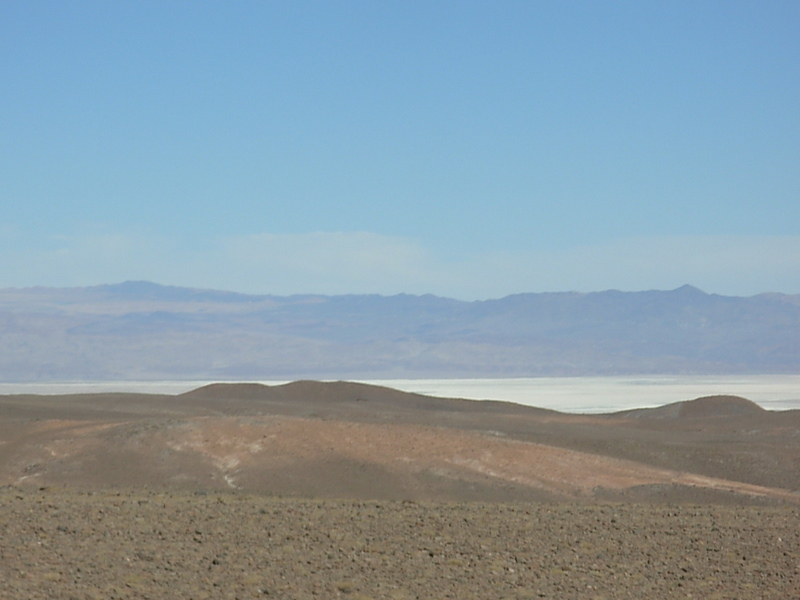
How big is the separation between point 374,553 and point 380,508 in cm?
387

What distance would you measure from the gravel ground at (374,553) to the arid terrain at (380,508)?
0.04 m

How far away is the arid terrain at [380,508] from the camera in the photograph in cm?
1211

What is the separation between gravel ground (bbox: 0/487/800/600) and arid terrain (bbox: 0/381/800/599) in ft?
0.13

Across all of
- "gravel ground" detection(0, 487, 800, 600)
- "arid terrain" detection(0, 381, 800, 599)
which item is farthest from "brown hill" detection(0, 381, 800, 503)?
"gravel ground" detection(0, 487, 800, 600)

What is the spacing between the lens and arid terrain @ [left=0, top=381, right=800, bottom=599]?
1211cm

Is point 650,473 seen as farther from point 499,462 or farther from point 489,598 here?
point 489,598

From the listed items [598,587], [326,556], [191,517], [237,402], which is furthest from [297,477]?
[237,402]

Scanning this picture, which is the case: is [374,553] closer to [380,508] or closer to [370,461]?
[380,508]

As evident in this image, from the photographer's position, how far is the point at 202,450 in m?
24.6

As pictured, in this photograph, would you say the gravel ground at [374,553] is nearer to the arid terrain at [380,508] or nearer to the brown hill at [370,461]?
the arid terrain at [380,508]

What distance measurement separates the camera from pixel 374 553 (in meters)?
13.3

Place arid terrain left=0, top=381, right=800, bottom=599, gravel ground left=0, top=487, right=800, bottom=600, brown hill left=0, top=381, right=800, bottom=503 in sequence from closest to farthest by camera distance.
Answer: gravel ground left=0, top=487, right=800, bottom=600, arid terrain left=0, top=381, right=800, bottom=599, brown hill left=0, top=381, right=800, bottom=503

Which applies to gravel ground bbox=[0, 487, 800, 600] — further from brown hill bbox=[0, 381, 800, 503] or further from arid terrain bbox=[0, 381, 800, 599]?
brown hill bbox=[0, 381, 800, 503]

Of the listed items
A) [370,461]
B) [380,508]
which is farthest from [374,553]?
[370,461]
